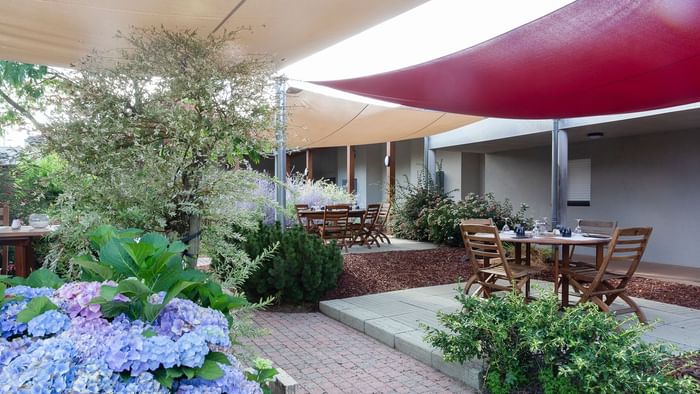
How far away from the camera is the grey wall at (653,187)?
6.79m

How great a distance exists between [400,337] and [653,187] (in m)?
6.17

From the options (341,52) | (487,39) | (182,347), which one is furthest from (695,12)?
(341,52)

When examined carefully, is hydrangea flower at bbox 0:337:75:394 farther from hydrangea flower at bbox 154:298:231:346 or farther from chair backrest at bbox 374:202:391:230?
chair backrest at bbox 374:202:391:230

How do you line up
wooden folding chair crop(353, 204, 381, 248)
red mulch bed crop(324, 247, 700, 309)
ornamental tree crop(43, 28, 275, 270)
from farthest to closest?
wooden folding chair crop(353, 204, 381, 248)
red mulch bed crop(324, 247, 700, 309)
ornamental tree crop(43, 28, 275, 270)

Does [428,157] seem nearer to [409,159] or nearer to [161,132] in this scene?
[409,159]

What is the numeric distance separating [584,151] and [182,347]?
8.90m

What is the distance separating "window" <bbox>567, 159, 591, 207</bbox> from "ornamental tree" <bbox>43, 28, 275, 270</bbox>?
25.7ft

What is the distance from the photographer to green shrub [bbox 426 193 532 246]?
8.25m

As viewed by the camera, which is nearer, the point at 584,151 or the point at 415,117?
the point at 415,117

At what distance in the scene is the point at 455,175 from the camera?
1122 cm

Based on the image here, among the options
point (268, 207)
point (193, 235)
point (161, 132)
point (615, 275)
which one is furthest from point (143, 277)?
point (615, 275)

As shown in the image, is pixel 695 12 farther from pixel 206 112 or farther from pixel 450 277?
pixel 450 277

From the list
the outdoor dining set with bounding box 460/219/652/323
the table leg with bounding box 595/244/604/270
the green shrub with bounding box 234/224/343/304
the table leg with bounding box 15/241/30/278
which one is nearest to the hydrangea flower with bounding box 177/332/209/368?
the outdoor dining set with bounding box 460/219/652/323

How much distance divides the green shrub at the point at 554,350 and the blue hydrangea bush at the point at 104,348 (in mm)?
1672
